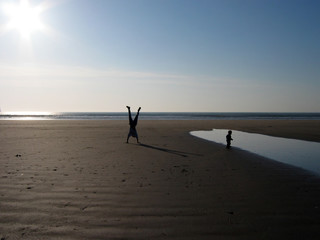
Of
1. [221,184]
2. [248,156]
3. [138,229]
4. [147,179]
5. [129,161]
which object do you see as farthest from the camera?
[248,156]

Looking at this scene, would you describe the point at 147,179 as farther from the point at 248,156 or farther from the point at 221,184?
the point at 248,156

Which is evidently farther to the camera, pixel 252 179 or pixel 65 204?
pixel 252 179

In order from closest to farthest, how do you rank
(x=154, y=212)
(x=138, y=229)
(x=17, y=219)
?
(x=138, y=229) < (x=17, y=219) < (x=154, y=212)

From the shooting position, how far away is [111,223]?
199 inches

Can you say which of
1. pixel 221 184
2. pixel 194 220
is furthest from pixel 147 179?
pixel 194 220

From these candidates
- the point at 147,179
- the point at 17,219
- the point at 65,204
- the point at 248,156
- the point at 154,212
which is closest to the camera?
the point at 17,219

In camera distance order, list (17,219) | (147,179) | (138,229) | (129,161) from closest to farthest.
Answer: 1. (138,229)
2. (17,219)
3. (147,179)
4. (129,161)

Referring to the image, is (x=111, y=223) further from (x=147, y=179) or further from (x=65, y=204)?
(x=147, y=179)

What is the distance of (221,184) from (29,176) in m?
5.63

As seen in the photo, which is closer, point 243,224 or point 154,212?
point 243,224

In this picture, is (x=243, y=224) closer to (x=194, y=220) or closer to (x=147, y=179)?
(x=194, y=220)

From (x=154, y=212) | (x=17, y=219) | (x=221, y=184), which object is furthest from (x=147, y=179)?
(x=17, y=219)

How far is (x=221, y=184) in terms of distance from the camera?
309 inches

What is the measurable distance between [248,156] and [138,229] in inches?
361
